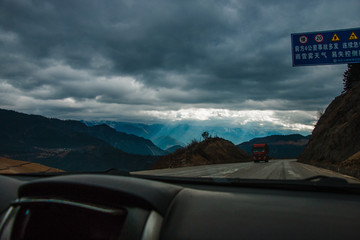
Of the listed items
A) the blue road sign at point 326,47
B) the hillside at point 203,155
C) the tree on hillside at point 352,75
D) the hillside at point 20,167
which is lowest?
the hillside at point 203,155

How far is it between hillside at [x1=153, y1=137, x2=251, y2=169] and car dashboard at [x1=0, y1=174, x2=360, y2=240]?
3337cm

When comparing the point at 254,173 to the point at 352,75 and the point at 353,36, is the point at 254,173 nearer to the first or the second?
the point at 353,36

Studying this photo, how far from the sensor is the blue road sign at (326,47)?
1800 centimetres

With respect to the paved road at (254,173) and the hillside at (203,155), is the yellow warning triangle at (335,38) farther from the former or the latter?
the hillside at (203,155)

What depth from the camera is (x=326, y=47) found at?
18.5 meters

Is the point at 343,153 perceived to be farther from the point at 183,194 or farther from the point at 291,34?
the point at 183,194

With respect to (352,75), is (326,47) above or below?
below

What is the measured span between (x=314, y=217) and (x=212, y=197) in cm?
69

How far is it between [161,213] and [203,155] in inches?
1820

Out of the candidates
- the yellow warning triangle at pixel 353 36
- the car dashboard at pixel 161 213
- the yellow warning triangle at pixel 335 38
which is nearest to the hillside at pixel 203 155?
A: the yellow warning triangle at pixel 335 38

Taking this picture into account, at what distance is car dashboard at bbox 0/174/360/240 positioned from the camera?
1.55 m

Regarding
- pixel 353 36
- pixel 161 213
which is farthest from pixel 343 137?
pixel 161 213

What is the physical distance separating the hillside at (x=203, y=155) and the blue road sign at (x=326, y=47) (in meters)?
22.5

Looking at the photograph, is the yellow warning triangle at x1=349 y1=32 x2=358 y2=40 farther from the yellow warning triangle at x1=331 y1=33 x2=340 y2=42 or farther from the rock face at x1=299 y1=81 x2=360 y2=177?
the rock face at x1=299 y1=81 x2=360 y2=177
